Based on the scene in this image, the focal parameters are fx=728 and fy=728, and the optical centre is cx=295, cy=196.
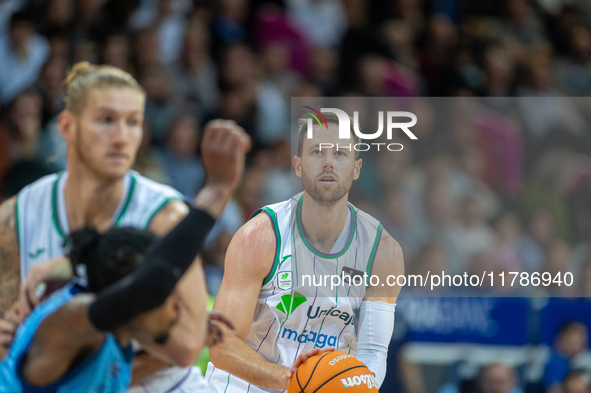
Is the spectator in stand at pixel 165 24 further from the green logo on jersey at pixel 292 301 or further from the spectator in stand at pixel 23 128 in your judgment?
the green logo on jersey at pixel 292 301

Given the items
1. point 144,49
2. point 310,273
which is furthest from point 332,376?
point 144,49

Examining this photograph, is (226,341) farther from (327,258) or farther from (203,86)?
(203,86)

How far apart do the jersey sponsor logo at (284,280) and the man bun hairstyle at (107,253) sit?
1.07 m

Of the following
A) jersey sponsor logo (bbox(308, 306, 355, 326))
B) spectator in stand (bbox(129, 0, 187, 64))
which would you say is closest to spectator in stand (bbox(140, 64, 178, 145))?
spectator in stand (bbox(129, 0, 187, 64))

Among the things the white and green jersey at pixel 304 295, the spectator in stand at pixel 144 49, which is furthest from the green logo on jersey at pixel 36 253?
the spectator in stand at pixel 144 49

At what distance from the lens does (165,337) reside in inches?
100.0

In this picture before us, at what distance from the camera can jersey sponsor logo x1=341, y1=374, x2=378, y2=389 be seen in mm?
3043

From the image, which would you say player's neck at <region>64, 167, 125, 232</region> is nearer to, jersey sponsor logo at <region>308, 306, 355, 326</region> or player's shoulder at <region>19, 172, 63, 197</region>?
player's shoulder at <region>19, 172, 63, 197</region>

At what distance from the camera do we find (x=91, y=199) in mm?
3896

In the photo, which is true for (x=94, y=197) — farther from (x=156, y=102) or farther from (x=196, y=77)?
(x=196, y=77)

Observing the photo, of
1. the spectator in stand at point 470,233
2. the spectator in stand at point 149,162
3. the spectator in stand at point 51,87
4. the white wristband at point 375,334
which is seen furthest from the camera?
the spectator in stand at point 149,162

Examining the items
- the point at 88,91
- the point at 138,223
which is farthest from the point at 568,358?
the point at 88,91

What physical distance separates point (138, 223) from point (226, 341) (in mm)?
831

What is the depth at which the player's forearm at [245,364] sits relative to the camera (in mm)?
3336
